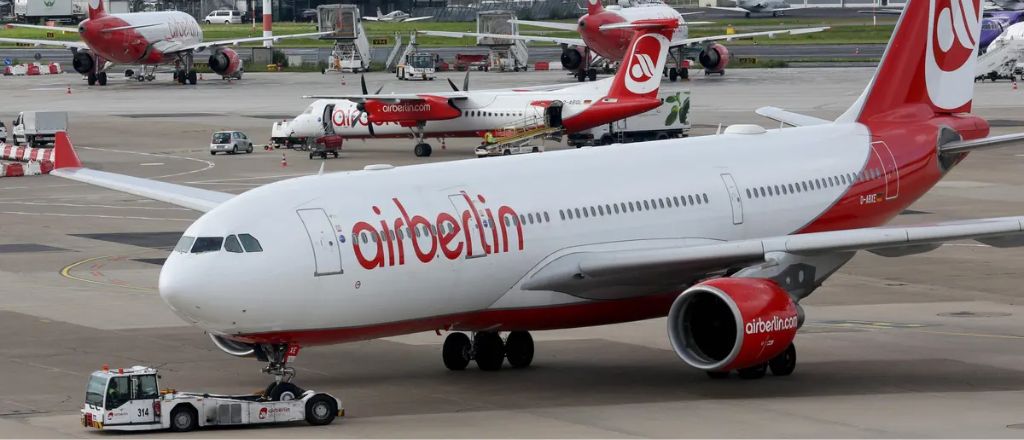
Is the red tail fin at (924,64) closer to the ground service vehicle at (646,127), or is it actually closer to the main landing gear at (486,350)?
the main landing gear at (486,350)

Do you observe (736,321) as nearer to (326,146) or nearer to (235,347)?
(235,347)

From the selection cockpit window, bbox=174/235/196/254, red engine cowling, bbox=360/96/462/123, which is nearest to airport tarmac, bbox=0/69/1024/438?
cockpit window, bbox=174/235/196/254

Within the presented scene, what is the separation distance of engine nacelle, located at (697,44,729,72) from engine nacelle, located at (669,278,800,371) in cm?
11096

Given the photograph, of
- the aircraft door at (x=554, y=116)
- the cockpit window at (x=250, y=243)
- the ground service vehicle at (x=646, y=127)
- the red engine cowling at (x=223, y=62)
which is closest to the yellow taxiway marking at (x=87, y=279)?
the cockpit window at (x=250, y=243)

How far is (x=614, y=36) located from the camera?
436ft

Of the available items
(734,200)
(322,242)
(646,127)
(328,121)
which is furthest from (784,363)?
(328,121)

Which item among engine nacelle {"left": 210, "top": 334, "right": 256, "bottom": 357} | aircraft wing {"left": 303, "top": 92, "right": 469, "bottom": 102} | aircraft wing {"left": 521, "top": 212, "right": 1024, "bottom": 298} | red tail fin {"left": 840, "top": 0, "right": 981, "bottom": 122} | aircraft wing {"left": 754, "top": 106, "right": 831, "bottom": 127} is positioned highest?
red tail fin {"left": 840, "top": 0, "right": 981, "bottom": 122}

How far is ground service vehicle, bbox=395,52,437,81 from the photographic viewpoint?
142250 mm

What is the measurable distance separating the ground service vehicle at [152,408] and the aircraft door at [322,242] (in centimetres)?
255

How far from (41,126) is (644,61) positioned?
35502mm

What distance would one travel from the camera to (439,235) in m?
30.4

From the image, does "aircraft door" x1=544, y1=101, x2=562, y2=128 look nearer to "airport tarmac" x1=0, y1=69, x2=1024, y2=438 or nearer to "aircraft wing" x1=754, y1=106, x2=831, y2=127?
"airport tarmac" x1=0, y1=69, x2=1024, y2=438

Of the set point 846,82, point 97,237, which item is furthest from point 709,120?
point 97,237

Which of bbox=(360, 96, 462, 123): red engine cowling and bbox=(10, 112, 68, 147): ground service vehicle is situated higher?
bbox=(360, 96, 462, 123): red engine cowling
